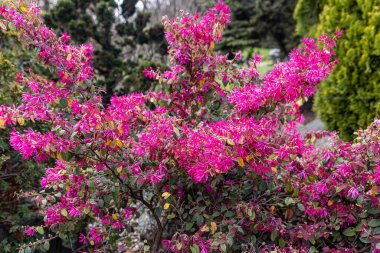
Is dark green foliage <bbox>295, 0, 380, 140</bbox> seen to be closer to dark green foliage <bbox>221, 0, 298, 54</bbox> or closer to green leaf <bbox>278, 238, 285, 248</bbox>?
green leaf <bbox>278, 238, 285, 248</bbox>

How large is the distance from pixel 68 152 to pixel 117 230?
60 centimetres

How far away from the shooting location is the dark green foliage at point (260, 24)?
887 centimetres

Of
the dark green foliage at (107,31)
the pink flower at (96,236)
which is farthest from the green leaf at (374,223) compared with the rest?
the dark green foliage at (107,31)

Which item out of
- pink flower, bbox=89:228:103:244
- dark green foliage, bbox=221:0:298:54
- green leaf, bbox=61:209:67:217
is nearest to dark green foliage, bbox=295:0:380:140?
pink flower, bbox=89:228:103:244

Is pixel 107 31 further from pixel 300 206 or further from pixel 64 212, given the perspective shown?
pixel 300 206

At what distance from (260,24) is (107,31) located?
16.3 ft

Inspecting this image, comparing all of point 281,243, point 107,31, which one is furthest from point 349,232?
point 107,31

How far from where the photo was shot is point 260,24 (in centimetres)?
907

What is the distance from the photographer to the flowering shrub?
1.85 metres

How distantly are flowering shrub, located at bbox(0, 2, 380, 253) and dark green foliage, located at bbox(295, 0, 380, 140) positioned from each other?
2.14 m

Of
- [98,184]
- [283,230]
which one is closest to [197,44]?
[98,184]

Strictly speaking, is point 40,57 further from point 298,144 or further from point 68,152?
point 298,144

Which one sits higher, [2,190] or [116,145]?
[116,145]

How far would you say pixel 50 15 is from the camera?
471 cm
